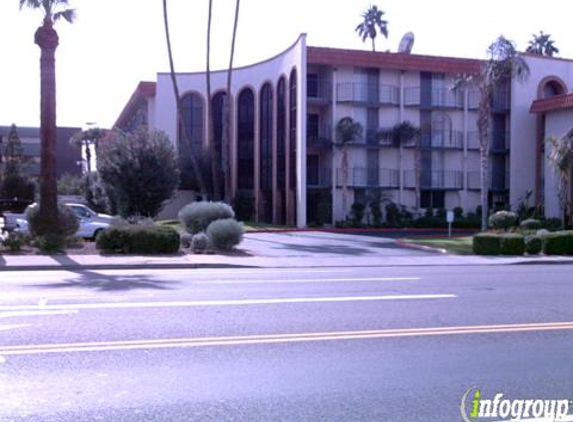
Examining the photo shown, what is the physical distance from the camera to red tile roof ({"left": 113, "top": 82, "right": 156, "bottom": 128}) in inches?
2050

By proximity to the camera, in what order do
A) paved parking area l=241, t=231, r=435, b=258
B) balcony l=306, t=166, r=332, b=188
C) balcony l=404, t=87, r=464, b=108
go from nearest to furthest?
paved parking area l=241, t=231, r=435, b=258 → balcony l=306, t=166, r=332, b=188 → balcony l=404, t=87, r=464, b=108

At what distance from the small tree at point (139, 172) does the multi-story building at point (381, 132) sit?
806cm

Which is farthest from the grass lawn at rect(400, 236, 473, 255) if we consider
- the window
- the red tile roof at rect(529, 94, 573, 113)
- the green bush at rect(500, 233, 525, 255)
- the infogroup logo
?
the infogroup logo

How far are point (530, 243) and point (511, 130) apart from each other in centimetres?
2062

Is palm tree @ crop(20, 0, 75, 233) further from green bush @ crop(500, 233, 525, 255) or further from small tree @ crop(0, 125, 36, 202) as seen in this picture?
small tree @ crop(0, 125, 36, 202)

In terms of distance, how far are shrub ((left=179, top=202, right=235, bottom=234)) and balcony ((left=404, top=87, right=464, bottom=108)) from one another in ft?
61.0

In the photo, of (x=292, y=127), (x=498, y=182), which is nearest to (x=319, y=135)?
(x=292, y=127)

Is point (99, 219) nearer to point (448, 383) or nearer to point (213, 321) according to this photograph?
point (213, 321)

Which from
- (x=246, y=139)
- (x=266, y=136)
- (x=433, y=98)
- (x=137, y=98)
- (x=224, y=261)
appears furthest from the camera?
(x=137, y=98)

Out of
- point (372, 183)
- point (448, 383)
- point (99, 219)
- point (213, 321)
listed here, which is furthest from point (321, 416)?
point (372, 183)

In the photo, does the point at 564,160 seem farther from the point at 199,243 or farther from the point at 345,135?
the point at 199,243

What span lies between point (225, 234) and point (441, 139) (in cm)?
2332

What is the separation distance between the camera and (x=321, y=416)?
5289mm

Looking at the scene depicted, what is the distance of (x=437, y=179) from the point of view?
137 feet
